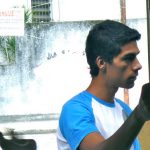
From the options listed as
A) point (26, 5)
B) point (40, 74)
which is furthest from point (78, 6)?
point (40, 74)

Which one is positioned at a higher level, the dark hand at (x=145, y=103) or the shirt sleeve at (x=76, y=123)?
the dark hand at (x=145, y=103)

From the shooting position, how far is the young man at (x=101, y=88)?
5.98 ft

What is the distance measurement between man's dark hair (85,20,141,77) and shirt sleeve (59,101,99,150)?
0.54ft

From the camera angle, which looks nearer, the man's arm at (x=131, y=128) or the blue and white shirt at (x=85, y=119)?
the man's arm at (x=131, y=128)

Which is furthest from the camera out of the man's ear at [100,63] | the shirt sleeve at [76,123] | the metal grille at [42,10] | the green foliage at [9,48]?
the metal grille at [42,10]

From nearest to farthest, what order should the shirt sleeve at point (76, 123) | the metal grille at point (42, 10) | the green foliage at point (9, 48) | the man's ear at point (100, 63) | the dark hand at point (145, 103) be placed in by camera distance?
the dark hand at point (145, 103) → the shirt sleeve at point (76, 123) → the man's ear at point (100, 63) → the green foliage at point (9, 48) → the metal grille at point (42, 10)

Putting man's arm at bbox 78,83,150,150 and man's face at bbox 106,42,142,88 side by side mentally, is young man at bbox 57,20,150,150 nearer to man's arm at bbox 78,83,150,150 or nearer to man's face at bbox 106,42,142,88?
man's face at bbox 106,42,142,88

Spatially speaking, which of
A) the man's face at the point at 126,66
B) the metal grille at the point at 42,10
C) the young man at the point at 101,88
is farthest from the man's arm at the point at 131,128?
the metal grille at the point at 42,10

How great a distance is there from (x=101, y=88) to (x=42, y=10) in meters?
8.67

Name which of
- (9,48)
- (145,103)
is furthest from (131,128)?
(9,48)

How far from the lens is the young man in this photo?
1824 mm

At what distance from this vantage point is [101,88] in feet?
6.56

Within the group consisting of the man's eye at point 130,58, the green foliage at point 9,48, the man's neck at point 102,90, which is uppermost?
the man's eye at point 130,58

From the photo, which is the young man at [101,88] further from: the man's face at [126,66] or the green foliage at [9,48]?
the green foliage at [9,48]
